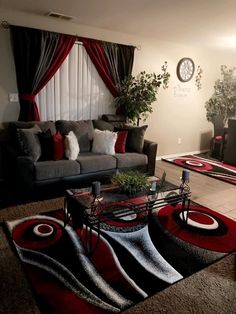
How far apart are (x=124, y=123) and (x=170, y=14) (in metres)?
1.95

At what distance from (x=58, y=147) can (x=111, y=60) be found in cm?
198

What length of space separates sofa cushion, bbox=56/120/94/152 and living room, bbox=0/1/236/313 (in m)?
0.73

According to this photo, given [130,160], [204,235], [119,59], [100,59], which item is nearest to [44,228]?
[204,235]

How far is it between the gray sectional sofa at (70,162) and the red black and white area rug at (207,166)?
126 centimetres

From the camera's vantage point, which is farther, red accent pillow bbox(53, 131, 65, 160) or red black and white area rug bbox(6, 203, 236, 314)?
red accent pillow bbox(53, 131, 65, 160)

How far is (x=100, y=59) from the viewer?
4.29 meters

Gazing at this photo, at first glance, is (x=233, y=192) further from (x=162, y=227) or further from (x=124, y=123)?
(x=124, y=123)

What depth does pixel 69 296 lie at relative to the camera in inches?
69.3

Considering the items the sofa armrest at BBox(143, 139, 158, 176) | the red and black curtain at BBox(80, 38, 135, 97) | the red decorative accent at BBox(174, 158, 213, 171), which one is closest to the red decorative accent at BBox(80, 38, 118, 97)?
the red and black curtain at BBox(80, 38, 135, 97)

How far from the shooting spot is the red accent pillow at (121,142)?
13.3 feet

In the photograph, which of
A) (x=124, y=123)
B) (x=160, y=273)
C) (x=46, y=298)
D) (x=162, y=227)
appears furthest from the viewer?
(x=124, y=123)

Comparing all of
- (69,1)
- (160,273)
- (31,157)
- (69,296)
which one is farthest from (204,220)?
(69,1)

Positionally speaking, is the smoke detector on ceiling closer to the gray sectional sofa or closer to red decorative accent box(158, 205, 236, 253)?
the gray sectional sofa

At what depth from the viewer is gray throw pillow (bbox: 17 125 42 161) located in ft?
10.7
